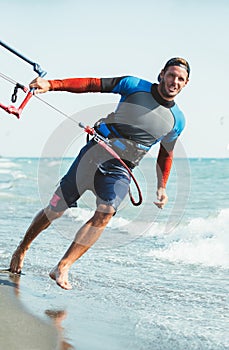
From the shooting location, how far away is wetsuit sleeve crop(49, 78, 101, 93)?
4.94 metres

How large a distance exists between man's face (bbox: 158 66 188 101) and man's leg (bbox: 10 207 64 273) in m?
1.49

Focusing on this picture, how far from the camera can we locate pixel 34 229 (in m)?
5.89

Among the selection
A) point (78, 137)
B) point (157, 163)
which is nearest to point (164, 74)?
point (157, 163)

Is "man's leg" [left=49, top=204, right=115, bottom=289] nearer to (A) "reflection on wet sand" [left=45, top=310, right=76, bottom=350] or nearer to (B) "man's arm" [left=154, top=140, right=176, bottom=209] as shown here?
(A) "reflection on wet sand" [left=45, top=310, right=76, bottom=350]

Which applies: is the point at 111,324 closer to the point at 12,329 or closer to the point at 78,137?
the point at 12,329

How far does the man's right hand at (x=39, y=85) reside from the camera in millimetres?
4787

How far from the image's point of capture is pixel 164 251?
8359 millimetres

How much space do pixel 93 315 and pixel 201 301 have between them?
4.18 feet

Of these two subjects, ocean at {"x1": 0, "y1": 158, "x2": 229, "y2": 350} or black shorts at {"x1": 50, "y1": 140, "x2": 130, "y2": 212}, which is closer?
ocean at {"x1": 0, "y1": 158, "x2": 229, "y2": 350}

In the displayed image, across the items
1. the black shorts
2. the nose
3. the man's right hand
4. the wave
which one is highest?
the nose

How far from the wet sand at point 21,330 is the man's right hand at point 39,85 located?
1640mm

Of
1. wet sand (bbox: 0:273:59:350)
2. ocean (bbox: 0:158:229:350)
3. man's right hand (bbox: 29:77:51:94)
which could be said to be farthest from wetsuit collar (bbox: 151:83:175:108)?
wet sand (bbox: 0:273:59:350)


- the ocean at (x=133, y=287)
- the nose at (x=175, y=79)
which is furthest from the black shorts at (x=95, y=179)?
the nose at (x=175, y=79)

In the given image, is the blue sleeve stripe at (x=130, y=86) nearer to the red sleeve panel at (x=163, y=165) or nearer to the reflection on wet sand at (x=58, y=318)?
the red sleeve panel at (x=163, y=165)
